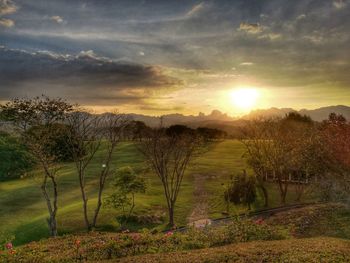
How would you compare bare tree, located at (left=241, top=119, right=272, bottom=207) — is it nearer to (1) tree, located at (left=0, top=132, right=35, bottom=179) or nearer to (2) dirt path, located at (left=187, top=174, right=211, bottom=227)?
(2) dirt path, located at (left=187, top=174, right=211, bottom=227)

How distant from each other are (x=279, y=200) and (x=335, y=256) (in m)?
44.9

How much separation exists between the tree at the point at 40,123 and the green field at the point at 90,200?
4.69 metres

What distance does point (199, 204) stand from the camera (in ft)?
190

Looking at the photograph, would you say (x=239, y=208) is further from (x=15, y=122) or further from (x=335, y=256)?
(x=335, y=256)

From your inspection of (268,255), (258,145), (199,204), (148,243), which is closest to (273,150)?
(258,145)

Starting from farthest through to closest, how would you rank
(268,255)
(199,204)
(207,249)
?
(199,204) < (207,249) < (268,255)

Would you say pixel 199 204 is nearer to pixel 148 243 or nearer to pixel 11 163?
pixel 148 243

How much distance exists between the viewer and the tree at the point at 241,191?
5422 cm

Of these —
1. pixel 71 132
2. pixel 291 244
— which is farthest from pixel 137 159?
pixel 291 244

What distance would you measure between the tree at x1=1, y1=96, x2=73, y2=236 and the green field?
15.4 feet

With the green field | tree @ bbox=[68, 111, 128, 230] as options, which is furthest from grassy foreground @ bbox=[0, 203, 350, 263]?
the green field

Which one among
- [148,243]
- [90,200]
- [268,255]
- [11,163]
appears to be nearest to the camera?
[268,255]

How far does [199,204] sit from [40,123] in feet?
87.3

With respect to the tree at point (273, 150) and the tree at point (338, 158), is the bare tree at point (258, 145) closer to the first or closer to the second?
the tree at point (273, 150)
